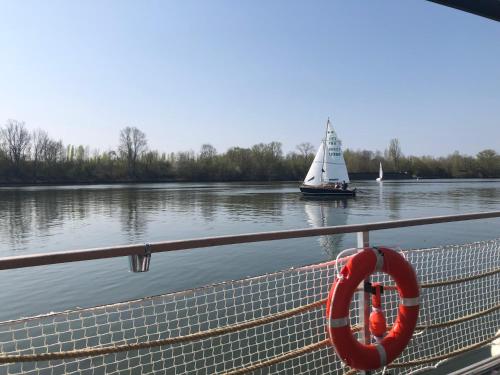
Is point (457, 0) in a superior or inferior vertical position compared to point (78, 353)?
superior

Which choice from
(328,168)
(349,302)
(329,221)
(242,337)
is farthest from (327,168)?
(349,302)

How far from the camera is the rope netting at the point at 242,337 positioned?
2.57 m

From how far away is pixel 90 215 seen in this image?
2898 centimetres

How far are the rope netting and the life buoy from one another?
0.26m

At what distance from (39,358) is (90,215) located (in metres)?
28.7

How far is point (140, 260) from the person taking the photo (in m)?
2.14

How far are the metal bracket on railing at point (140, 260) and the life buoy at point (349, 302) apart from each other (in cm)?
109

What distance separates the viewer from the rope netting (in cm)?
257

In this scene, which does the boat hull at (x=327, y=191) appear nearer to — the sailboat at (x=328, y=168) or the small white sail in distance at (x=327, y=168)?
the sailboat at (x=328, y=168)

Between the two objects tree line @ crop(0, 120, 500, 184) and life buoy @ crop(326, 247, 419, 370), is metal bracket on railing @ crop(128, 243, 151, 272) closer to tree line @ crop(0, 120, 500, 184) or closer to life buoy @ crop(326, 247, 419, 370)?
life buoy @ crop(326, 247, 419, 370)

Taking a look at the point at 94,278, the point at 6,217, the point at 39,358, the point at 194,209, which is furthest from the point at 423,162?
the point at 39,358

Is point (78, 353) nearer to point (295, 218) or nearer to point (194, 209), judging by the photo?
point (295, 218)

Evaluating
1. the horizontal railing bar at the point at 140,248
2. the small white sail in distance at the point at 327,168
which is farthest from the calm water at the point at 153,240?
the small white sail in distance at the point at 327,168

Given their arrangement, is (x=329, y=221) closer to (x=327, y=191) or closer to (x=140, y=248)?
(x=327, y=191)
